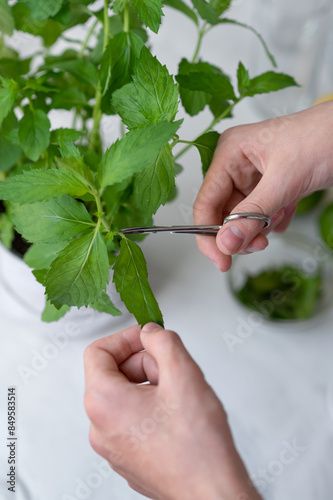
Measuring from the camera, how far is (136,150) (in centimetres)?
37

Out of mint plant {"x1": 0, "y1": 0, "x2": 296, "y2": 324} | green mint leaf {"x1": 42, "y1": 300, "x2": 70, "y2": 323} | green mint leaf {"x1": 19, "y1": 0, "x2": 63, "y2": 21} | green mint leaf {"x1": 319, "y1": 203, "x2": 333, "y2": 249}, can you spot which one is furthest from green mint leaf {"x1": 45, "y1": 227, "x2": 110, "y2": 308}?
green mint leaf {"x1": 319, "y1": 203, "x2": 333, "y2": 249}

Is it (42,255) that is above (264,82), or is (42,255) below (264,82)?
below

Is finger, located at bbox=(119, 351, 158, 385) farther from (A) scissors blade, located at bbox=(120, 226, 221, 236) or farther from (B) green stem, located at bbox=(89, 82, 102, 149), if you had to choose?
(B) green stem, located at bbox=(89, 82, 102, 149)

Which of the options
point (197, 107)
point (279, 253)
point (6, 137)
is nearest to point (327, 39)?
point (279, 253)

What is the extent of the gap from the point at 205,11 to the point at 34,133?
0.20 meters

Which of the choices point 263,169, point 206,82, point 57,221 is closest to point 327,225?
point 263,169

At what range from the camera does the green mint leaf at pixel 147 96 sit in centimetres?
40

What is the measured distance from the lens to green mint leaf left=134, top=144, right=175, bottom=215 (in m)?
0.42

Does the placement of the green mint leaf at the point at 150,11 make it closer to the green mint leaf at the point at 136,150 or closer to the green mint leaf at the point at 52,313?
the green mint leaf at the point at 136,150

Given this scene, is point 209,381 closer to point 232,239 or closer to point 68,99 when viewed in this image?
point 232,239

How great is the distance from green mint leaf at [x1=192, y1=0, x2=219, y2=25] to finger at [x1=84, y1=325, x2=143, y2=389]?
0.29 meters

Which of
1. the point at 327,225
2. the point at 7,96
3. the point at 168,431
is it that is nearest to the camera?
the point at 168,431

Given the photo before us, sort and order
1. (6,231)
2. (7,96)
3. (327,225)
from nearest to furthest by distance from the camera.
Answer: (7,96)
(6,231)
(327,225)

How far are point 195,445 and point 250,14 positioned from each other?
2.99ft
